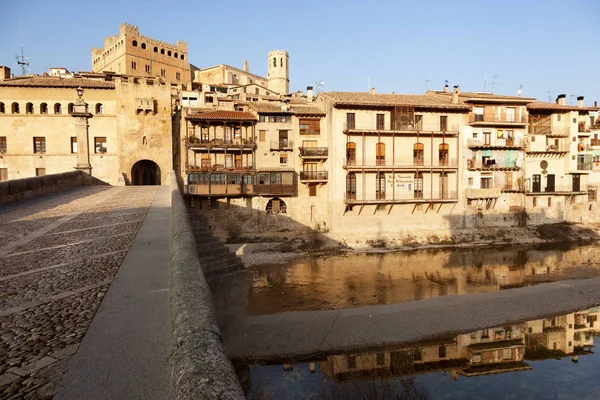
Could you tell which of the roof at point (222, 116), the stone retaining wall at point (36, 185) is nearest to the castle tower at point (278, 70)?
the roof at point (222, 116)

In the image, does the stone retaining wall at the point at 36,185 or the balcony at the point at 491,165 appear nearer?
the stone retaining wall at the point at 36,185

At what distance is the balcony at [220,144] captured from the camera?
109ft

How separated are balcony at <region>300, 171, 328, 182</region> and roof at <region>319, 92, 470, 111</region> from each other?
597 centimetres

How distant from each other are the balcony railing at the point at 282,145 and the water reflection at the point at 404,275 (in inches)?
411

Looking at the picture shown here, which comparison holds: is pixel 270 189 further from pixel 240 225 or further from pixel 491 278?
pixel 491 278

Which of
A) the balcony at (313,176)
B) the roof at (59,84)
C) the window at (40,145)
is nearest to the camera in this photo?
the balcony at (313,176)

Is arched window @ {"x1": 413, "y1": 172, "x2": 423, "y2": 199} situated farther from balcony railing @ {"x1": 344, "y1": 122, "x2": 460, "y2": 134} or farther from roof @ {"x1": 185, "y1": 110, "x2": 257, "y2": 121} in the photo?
roof @ {"x1": 185, "y1": 110, "x2": 257, "y2": 121}

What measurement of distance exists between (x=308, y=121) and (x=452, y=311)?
22063 millimetres

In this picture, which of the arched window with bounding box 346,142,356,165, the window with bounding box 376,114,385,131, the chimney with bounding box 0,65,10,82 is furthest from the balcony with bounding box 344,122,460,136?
the chimney with bounding box 0,65,10,82

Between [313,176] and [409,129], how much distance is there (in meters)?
9.22

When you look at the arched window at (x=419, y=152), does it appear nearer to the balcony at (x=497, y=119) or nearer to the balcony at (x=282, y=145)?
the balcony at (x=497, y=119)

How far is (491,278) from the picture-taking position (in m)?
26.5

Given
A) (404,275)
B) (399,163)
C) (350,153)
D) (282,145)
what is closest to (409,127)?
(399,163)

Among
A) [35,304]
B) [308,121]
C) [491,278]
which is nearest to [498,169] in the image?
[491,278]
